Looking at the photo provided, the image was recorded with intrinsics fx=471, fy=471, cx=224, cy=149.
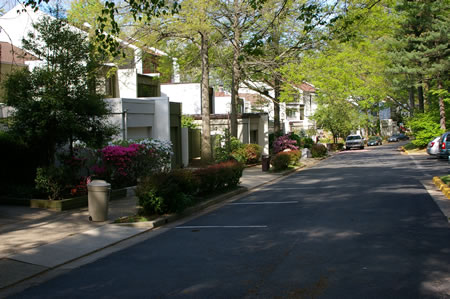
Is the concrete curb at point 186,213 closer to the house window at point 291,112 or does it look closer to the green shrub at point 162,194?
the green shrub at point 162,194

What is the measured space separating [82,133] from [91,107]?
35.8 inches

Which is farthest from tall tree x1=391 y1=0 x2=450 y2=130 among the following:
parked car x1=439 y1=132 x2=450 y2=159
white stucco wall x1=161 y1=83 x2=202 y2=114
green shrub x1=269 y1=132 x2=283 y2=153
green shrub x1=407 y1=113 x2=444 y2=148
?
white stucco wall x1=161 y1=83 x2=202 y2=114

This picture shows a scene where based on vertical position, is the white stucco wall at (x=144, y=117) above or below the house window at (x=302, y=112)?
below

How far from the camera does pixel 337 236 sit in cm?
928

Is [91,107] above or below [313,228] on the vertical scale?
above

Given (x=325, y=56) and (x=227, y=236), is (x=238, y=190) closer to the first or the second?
(x=227, y=236)

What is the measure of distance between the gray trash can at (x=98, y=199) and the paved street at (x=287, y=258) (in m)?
1.94

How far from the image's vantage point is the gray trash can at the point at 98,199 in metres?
12.0

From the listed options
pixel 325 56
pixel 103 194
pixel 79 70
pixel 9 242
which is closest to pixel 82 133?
pixel 79 70

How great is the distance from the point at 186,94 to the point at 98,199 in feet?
81.7

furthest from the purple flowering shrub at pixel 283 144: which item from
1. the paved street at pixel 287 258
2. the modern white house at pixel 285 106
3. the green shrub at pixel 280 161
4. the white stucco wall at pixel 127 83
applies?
the paved street at pixel 287 258

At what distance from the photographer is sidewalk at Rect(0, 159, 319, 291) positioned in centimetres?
824

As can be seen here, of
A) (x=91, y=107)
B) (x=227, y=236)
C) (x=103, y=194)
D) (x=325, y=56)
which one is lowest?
(x=227, y=236)

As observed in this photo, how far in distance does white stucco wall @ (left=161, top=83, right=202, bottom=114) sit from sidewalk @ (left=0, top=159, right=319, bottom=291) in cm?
2194
